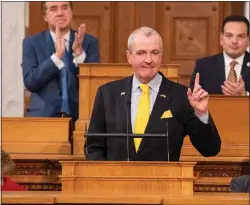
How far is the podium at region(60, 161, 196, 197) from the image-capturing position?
4832 millimetres

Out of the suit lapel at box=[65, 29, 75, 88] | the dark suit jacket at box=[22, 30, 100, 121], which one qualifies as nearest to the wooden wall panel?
the suit lapel at box=[65, 29, 75, 88]

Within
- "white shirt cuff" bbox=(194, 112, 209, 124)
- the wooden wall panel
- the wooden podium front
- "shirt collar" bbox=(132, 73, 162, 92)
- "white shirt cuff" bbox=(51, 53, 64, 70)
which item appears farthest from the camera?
the wooden wall panel

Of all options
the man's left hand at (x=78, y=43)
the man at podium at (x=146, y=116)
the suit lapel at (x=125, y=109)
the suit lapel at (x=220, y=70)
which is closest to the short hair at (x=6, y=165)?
the man at podium at (x=146, y=116)

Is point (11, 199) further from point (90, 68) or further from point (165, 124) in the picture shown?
point (90, 68)

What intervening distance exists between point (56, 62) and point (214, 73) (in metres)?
1.22

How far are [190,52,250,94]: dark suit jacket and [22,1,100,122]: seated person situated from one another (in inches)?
31.6

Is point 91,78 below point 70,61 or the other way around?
below

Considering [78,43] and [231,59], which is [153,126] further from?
[231,59]

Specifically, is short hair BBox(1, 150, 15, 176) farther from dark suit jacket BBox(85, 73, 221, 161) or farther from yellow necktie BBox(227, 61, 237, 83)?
yellow necktie BBox(227, 61, 237, 83)

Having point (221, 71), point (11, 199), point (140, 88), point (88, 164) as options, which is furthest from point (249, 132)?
point (11, 199)

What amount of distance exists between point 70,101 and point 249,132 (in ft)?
4.55

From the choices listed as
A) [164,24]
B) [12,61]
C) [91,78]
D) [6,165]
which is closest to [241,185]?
[6,165]

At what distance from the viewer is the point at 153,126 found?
564cm

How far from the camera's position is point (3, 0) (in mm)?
9883
